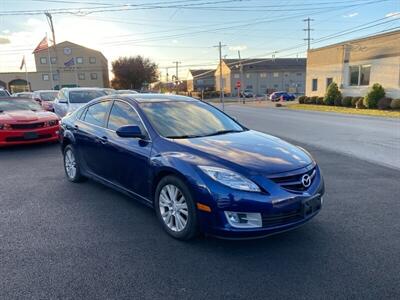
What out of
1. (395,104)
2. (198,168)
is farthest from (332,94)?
(198,168)

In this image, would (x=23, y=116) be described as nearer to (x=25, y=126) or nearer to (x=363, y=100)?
(x=25, y=126)

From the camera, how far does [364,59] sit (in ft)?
90.8

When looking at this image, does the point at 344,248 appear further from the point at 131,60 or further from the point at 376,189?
the point at 131,60

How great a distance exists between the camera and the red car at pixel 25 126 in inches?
330

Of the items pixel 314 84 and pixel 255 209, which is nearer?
pixel 255 209

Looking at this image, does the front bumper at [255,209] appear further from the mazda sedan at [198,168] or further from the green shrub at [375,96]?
the green shrub at [375,96]

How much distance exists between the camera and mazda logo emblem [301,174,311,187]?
3425mm

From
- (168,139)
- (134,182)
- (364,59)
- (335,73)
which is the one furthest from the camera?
(335,73)

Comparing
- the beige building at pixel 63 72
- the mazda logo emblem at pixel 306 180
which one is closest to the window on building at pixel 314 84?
the mazda logo emblem at pixel 306 180

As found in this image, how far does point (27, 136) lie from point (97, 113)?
4467mm

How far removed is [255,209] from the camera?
3.13m

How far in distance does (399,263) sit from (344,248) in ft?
1.62

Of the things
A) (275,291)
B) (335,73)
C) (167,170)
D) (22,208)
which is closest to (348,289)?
(275,291)

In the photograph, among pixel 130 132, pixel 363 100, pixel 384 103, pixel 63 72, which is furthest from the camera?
pixel 63 72
